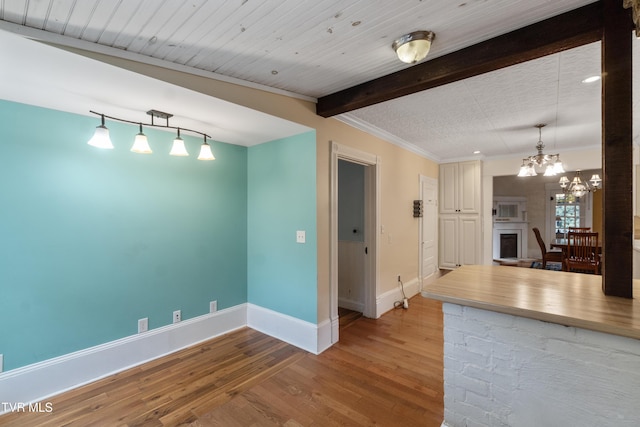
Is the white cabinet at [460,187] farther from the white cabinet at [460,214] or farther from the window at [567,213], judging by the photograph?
the window at [567,213]

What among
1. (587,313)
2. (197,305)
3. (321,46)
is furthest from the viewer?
(197,305)

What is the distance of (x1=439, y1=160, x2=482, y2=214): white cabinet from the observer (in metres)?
4.95

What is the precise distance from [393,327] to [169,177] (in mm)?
3043

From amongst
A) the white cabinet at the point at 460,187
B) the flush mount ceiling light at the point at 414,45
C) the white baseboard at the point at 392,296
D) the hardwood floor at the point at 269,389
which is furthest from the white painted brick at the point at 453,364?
the white cabinet at the point at 460,187

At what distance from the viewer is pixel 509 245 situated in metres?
8.51

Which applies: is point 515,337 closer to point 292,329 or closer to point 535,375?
point 535,375

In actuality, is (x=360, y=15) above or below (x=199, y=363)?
above

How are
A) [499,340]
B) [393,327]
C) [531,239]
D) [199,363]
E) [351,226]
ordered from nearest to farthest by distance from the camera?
[499,340] < [199,363] < [393,327] < [351,226] < [531,239]

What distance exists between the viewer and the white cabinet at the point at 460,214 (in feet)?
16.2

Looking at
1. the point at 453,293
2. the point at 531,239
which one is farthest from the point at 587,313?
the point at 531,239

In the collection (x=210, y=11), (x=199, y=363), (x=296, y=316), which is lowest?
(x=199, y=363)

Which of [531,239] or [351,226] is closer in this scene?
[351,226]

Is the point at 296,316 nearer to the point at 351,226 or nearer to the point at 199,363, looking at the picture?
the point at 199,363

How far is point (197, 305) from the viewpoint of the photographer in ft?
9.85
